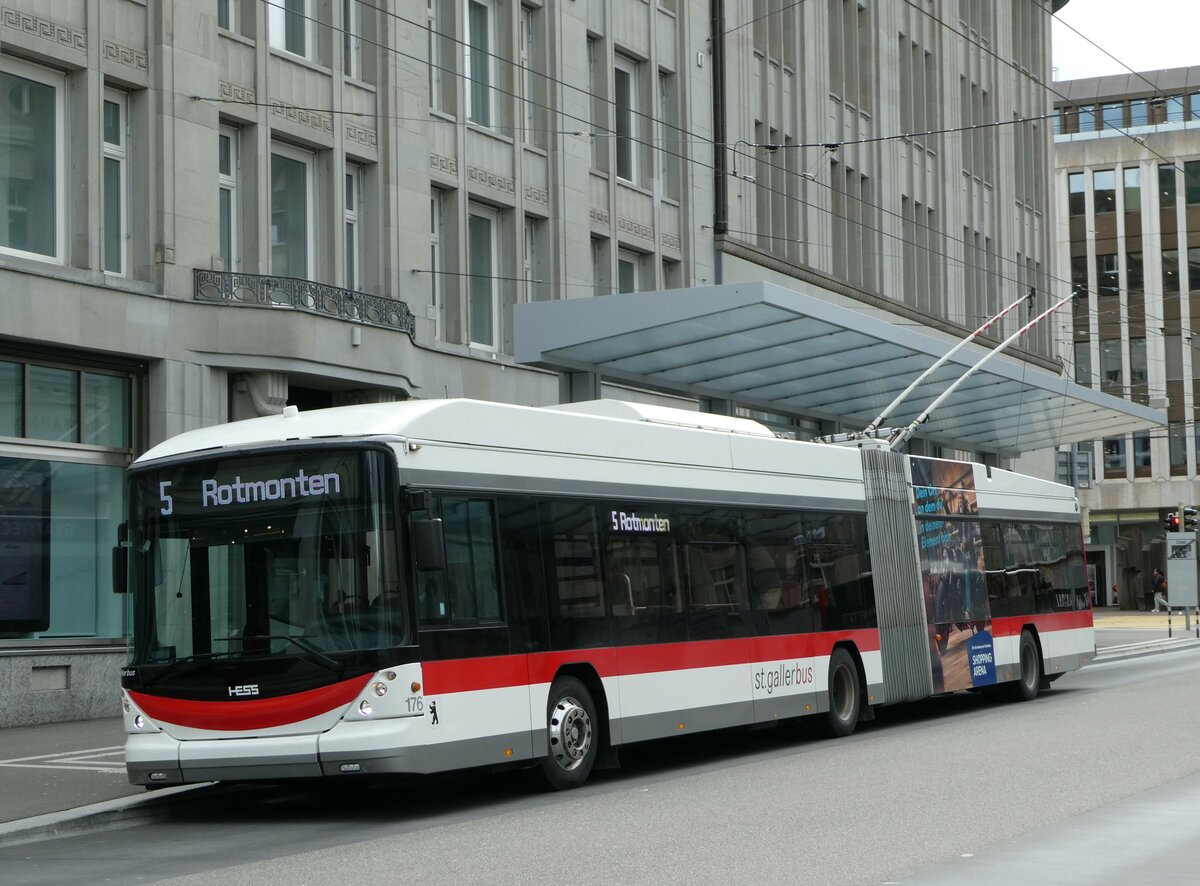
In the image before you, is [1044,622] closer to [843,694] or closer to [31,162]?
[843,694]

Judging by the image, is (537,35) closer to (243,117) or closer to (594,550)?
(243,117)

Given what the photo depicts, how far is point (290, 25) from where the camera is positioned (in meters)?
24.4

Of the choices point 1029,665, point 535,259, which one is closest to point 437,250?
point 535,259

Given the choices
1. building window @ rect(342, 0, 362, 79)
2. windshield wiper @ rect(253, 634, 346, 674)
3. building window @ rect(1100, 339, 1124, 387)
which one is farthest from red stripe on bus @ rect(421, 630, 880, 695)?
building window @ rect(1100, 339, 1124, 387)

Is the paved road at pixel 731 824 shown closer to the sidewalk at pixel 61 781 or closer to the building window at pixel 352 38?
the sidewalk at pixel 61 781

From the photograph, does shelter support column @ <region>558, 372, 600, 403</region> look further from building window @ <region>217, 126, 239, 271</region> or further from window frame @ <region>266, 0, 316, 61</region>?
window frame @ <region>266, 0, 316, 61</region>

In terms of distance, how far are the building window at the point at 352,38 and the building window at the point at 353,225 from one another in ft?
4.55

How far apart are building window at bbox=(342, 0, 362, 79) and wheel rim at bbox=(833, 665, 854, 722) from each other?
12.4 m

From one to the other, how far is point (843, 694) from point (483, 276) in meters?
13.0

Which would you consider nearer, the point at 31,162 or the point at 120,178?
the point at 31,162

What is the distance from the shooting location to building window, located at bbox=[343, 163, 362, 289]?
83.3 ft

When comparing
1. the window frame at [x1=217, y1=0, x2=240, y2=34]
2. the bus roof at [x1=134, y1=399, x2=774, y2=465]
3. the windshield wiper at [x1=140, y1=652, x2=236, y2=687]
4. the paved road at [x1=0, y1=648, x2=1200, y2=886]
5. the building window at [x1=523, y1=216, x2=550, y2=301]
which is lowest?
the paved road at [x1=0, y1=648, x2=1200, y2=886]

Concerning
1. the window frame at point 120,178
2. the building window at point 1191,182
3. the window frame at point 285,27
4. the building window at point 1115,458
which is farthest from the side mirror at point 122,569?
the building window at point 1191,182

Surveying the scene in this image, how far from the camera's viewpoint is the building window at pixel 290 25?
24062 mm
